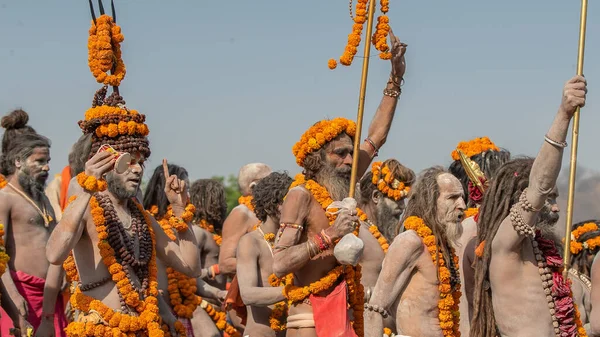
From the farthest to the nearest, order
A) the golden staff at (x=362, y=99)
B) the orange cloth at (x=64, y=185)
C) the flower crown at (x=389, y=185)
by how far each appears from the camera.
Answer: the orange cloth at (x=64, y=185) → the flower crown at (x=389, y=185) → the golden staff at (x=362, y=99)

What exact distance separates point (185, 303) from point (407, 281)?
2.91m

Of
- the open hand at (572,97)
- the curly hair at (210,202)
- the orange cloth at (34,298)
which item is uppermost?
the open hand at (572,97)

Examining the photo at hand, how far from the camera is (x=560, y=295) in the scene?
6.65 meters

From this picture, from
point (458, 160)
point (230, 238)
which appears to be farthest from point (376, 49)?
point (230, 238)

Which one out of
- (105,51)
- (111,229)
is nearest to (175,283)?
(111,229)

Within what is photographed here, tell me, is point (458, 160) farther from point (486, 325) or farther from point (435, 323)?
point (486, 325)

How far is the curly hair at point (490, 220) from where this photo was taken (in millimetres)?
6836

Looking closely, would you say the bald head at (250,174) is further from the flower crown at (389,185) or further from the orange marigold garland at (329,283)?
the orange marigold garland at (329,283)

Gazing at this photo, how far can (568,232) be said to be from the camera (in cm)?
670

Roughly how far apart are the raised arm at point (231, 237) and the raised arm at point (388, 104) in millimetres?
3398

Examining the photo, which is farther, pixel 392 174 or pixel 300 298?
pixel 392 174

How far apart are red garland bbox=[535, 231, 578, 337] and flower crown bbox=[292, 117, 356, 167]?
1.72 m

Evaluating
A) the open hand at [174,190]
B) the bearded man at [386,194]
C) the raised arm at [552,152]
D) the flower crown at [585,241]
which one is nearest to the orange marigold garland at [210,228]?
the bearded man at [386,194]

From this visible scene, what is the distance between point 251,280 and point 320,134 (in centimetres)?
189
